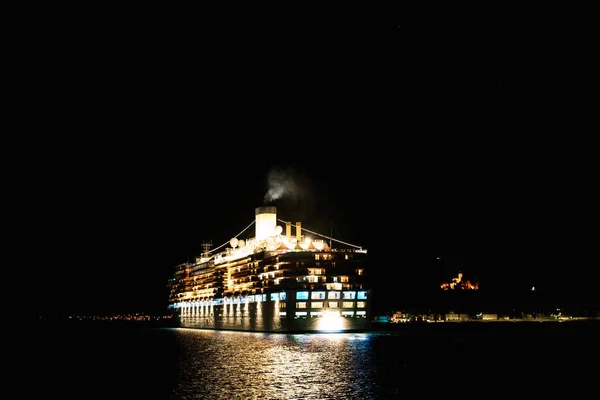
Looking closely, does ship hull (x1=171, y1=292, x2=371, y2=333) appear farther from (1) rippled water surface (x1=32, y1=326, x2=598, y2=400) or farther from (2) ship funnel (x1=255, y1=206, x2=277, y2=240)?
(1) rippled water surface (x1=32, y1=326, x2=598, y2=400)

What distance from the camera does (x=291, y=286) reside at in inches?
3342

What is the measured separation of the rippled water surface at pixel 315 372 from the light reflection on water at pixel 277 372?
0.06 meters

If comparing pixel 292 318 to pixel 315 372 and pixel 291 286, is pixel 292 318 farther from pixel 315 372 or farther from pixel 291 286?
pixel 315 372

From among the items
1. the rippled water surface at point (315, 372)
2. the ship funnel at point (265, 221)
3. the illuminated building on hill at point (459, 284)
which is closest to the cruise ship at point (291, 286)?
the ship funnel at point (265, 221)

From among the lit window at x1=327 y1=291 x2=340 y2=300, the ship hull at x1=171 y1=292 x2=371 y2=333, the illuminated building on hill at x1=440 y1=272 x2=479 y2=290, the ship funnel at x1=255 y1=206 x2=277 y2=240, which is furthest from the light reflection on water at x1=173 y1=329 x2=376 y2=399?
the illuminated building on hill at x1=440 y1=272 x2=479 y2=290

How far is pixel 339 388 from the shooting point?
113ft

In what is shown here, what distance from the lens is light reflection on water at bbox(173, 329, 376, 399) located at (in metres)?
32.9

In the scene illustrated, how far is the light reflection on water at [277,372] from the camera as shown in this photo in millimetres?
32906

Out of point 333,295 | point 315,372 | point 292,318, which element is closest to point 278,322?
point 292,318

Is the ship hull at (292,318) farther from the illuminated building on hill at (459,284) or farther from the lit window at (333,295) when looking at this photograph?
the illuminated building on hill at (459,284)

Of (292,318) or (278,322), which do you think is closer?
(292,318)

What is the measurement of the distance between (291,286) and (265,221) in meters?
24.0

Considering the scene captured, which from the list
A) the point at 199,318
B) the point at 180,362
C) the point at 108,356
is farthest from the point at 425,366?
the point at 199,318

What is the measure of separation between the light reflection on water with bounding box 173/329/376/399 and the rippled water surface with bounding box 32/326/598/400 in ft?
0.21
